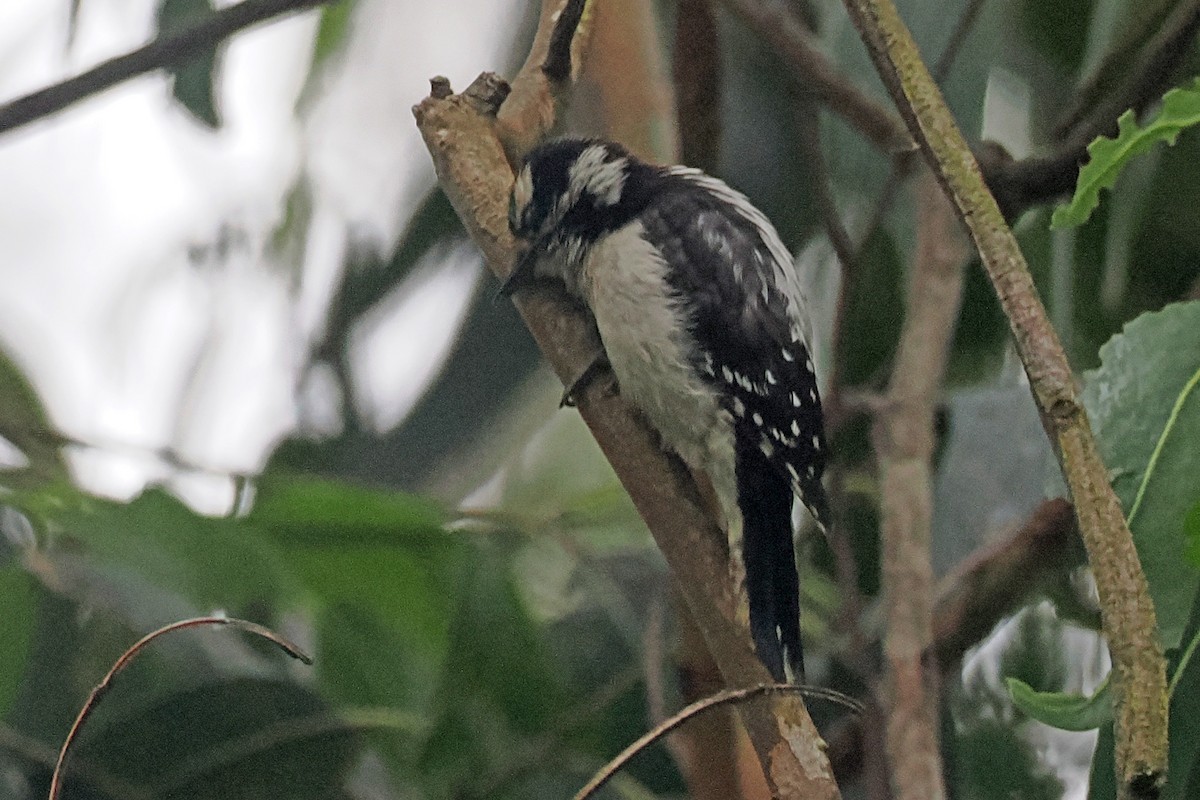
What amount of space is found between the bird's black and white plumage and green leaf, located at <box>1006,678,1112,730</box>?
0.24 meters

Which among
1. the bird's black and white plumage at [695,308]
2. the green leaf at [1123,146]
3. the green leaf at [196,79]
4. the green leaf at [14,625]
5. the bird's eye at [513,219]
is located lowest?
the green leaf at [14,625]

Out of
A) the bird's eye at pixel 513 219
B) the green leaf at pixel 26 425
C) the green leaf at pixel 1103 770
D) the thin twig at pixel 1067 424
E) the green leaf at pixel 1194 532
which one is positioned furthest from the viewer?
the green leaf at pixel 26 425

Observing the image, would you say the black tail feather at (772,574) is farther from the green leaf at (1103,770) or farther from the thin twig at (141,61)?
the thin twig at (141,61)

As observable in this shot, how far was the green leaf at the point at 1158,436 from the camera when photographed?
618mm

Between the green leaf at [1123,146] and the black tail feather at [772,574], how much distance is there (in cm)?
27

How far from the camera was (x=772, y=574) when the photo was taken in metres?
0.79

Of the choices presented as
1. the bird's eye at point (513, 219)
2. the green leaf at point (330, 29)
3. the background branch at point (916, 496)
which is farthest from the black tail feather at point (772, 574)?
the green leaf at point (330, 29)

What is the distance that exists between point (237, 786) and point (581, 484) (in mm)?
545

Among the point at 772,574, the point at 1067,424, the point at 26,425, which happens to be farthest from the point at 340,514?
the point at 1067,424

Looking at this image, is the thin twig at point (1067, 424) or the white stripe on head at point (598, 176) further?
the white stripe on head at point (598, 176)

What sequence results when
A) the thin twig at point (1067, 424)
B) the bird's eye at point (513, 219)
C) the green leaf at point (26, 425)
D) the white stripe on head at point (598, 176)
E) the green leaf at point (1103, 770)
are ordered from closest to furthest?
the thin twig at point (1067, 424), the green leaf at point (1103, 770), the bird's eye at point (513, 219), the white stripe on head at point (598, 176), the green leaf at point (26, 425)

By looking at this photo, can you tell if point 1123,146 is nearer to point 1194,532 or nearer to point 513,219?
point 1194,532

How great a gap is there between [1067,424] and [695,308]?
50 centimetres

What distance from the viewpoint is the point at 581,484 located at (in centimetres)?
148
